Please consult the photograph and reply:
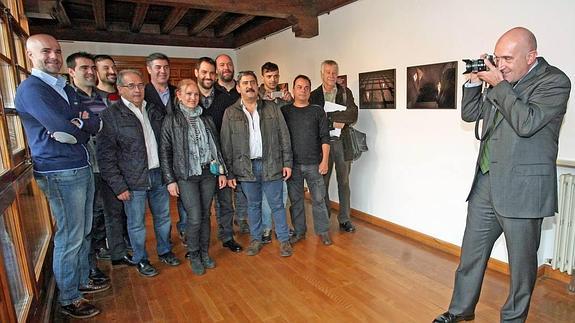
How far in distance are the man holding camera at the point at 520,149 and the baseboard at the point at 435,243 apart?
3.38 feet

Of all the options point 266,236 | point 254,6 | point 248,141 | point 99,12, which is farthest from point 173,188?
point 99,12

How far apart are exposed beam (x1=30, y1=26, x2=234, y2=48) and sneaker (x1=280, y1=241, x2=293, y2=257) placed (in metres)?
4.57

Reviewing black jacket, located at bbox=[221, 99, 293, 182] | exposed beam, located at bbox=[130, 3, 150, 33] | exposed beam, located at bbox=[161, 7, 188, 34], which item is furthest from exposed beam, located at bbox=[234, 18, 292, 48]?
black jacket, located at bbox=[221, 99, 293, 182]

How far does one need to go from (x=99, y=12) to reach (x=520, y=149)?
16.3 feet

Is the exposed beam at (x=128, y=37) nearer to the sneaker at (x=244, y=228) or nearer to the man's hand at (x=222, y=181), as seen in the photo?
the sneaker at (x=244, y=228)

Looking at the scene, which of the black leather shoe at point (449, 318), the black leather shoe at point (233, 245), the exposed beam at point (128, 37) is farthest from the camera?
the exposed beam at point (128, 37)

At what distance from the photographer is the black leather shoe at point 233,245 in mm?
3125

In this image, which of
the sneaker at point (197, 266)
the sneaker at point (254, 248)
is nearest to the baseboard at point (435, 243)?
the sneaker at point (254, 248)

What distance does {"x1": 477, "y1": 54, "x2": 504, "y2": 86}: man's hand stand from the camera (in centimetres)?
165

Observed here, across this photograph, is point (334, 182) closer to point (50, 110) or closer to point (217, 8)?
point (217, 8)

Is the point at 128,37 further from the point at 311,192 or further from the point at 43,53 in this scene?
the point at 311,192

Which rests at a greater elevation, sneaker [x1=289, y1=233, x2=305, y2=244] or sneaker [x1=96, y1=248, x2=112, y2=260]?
sneaker [x1=96, y1=248, x2=112, y2=260]

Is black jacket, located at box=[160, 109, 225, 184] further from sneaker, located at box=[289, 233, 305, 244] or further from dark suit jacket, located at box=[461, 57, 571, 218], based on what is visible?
dark suit jacket, located at box=[461, 57, 571, 218]

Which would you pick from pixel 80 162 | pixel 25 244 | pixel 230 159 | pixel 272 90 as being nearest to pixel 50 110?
pixel 80 162
